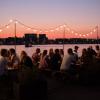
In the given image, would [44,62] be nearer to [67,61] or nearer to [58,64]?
[58,64]

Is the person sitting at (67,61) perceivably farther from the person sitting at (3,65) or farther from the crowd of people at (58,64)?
the person sitting at (3,65)

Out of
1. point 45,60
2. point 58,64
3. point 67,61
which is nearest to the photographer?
point 67,61

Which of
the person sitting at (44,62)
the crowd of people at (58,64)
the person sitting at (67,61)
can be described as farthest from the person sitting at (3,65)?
the person sitting at (44,62)

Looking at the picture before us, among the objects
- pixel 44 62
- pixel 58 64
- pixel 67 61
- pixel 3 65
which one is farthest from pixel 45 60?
pixel 3 65

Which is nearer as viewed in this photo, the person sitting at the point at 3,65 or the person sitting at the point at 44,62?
the person sitting at the point at 3,65

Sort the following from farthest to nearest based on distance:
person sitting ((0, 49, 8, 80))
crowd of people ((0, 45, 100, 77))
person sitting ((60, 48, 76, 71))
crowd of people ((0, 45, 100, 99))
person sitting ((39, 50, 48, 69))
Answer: person sitting ((39, 50, 48, 69))
person sitting ((60, 48, 76, 71))
crowd of people ((0, 45, 100, 99))
crowd of people ((0, 45, 100, 77))
person sitting ((0, 49, 8, 80))

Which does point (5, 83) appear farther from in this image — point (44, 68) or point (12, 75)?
point (44, 68)

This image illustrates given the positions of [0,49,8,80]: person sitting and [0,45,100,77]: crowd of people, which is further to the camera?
[0,45,100,77]: crowd of people

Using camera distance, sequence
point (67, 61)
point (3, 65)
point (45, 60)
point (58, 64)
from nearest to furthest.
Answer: point (3, 65), point (67, 61), point (45, 60), point (58, 64)

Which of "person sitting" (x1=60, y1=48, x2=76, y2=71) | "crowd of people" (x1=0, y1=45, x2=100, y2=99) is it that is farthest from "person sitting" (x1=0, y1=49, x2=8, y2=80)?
"person sitting" (x1=60, y1=48, x2=76, y2=71)

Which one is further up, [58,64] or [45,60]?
[45,60]

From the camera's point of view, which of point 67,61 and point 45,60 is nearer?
point 67,61

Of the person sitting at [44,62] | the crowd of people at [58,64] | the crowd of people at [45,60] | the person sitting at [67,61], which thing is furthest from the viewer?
the person sitting at [44,62]

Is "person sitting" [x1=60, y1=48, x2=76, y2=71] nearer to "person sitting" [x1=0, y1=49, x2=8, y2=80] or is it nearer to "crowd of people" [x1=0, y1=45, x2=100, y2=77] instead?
"crowd of people" [x1=0, y1=45, x2=100, y2=77]
